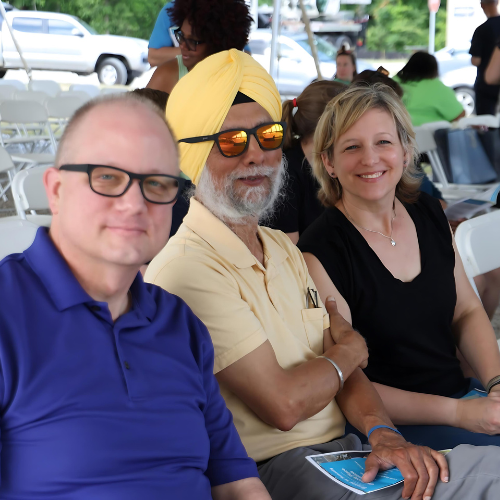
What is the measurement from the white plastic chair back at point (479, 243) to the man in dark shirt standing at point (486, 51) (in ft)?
17.2

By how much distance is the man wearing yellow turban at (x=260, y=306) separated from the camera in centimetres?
161

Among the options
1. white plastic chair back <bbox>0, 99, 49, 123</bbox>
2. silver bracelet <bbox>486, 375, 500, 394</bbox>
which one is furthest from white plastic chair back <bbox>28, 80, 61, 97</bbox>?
silver bracelet <bbox>486, 375, 500, 394</bbox>

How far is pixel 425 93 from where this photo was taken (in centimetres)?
673

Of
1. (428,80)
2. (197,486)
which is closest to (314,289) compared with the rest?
(197,486)

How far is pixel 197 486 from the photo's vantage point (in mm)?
1310

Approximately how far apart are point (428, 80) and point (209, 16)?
402cm

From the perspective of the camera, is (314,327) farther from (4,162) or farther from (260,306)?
(4,162)

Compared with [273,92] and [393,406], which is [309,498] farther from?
[273,92]

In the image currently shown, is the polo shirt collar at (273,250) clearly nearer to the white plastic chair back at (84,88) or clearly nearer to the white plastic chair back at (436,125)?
the white plastic chair back at (436,125)

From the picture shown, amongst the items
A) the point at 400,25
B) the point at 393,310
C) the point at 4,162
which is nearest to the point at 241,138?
the point at 393,310

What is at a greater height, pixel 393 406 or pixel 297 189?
pixel 297 189

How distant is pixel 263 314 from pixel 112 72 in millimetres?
15428

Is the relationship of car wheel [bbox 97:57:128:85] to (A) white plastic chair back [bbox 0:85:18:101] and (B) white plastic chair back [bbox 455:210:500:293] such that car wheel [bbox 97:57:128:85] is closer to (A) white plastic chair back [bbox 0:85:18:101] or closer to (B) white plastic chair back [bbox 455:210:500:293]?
(A) white plastic chair back [bbox 0:85:18:101]

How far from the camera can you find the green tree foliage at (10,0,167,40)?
13133mm
